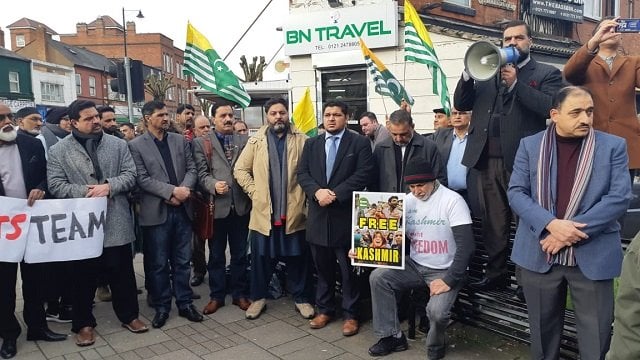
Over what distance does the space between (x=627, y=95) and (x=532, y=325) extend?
196 cm

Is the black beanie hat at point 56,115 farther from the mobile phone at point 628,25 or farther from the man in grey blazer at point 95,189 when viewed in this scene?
the mobile phone at point 628,25

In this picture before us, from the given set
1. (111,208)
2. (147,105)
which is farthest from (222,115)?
(111,208)

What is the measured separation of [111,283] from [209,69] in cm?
292

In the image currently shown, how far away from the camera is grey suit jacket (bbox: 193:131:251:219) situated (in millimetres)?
5270

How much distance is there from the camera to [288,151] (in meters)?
5.12

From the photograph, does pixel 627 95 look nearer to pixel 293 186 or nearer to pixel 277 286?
pixel 293 186

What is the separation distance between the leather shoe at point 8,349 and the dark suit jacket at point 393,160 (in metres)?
3.44

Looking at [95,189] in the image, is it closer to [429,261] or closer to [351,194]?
[351,194]

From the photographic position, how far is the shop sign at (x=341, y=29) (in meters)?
10.2

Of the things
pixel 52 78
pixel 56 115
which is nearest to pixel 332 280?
pixel 56 115

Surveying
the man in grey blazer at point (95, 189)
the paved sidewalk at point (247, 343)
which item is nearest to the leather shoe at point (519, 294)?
the paved sidewalk at point (247, 343)

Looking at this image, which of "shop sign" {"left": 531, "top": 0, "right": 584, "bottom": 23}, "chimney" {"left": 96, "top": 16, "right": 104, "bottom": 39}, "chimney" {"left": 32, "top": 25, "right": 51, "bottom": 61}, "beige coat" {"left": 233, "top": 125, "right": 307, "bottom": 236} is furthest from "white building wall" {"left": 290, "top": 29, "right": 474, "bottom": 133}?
"chimney" {"left": 96, "top": 16, "right": 104, "bottom": 39}

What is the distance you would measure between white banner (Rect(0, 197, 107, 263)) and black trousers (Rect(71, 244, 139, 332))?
7.4 inches

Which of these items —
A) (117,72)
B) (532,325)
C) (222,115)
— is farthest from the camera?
(117,72)
